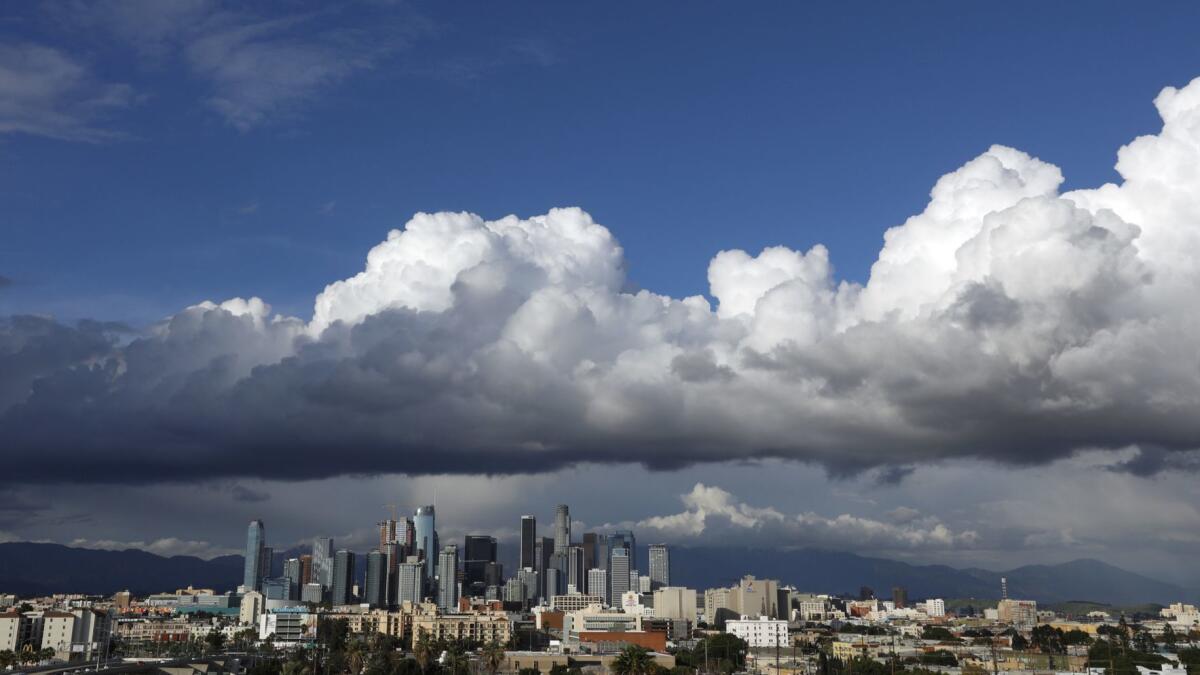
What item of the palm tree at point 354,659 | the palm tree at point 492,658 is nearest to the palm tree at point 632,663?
the palm tree at point 354,659

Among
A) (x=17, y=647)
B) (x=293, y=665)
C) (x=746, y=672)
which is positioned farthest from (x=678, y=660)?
(x=17, y=647)

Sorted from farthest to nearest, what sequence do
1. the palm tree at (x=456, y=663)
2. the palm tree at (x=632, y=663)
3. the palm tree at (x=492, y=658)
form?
the palm tree at (x=492, y=658)
the palm tree at (x=456, y=663)
the palm tree at (x=632, y=663)

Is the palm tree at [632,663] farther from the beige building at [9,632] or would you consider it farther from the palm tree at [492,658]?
the beige building at [9,632]

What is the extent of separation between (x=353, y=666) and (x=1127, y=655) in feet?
369

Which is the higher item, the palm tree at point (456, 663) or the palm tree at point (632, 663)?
the palm tree at point (632, 663)

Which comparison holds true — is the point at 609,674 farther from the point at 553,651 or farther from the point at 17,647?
the point at 17,647

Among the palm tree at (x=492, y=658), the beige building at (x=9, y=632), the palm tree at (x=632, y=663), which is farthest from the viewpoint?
the beige building at (x=9, y=632)

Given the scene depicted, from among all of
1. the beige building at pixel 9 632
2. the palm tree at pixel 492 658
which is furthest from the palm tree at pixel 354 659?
the beige building at pixel 9 632

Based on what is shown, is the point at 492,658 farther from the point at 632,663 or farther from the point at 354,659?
the point at 632,663

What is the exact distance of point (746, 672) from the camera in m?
171

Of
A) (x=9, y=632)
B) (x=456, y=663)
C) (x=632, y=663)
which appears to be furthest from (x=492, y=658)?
(x=9, y=632)

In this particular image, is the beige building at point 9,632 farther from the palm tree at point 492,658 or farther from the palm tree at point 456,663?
the palm tree at point 492,658

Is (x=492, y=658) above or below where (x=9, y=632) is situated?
below

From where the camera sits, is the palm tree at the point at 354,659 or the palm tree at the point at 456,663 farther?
the palm tree at the point at 456,663
